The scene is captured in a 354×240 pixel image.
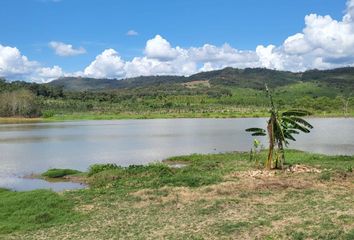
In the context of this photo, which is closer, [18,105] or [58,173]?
[58,173]

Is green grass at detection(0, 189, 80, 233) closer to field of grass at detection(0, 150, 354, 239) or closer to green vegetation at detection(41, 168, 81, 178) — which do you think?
field of grass at detection(0, 150, 354, 239)

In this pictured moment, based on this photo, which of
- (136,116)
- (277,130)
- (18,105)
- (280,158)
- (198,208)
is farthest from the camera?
(136,116)

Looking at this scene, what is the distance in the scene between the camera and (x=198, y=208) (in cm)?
2002

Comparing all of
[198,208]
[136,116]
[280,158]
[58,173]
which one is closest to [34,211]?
[198,208]

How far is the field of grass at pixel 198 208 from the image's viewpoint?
53.2ft

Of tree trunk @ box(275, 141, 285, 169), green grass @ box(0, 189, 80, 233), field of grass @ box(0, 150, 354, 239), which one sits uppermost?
tree trunk @ box(275, 141, 285, 169)

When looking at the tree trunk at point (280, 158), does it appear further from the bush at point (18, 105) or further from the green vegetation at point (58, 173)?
the bush at point (18, 105)

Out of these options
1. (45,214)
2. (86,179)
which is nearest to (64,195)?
(45,214)

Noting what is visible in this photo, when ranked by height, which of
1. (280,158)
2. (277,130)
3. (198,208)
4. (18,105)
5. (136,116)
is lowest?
(198,208)

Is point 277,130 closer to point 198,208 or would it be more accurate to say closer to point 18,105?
point 198,208

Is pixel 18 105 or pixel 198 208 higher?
pixel 18 105

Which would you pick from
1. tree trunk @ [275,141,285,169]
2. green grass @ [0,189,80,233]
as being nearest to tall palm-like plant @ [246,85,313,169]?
tree trunk @ [275,141,285,169]

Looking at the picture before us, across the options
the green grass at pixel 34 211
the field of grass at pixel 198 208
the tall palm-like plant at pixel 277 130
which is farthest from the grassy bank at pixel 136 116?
the green grass at pixel 34 211

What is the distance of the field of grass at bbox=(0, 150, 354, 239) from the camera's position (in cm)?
1622
